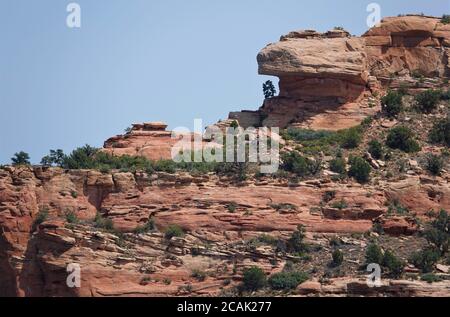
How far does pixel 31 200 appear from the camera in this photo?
3762 inches

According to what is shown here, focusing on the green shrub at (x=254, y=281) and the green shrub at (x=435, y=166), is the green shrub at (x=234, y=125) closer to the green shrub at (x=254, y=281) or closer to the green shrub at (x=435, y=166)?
the green shrub at (x=435, y=166)

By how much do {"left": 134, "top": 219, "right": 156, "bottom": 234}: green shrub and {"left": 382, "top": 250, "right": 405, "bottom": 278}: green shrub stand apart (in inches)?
424

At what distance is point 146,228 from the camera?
93.9 metres

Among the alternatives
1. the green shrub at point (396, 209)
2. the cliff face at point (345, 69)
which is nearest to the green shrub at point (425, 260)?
the green shrub at point (396, 209)

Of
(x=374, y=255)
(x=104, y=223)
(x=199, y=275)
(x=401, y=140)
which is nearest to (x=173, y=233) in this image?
(x=199, y=275)

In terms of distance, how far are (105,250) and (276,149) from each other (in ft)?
38.3

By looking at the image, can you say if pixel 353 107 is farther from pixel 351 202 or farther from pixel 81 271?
pixel 81 271

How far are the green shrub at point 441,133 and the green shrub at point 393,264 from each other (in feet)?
40.5

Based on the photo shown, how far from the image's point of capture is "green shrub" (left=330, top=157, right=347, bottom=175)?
320 ft

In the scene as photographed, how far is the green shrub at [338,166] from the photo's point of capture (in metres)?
97.5

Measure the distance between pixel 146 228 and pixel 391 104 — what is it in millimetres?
15623

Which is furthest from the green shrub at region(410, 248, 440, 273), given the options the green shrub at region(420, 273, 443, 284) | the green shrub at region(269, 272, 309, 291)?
the green shrub at region(269, 272, 309, 291)

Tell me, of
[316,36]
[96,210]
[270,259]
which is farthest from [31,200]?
[316,36]

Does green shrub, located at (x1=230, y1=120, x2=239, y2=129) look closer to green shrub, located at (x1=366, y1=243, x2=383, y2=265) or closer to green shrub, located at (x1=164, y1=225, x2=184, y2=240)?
green shrub, located at (x1=164, y1=225, x2=184, y2=240)
